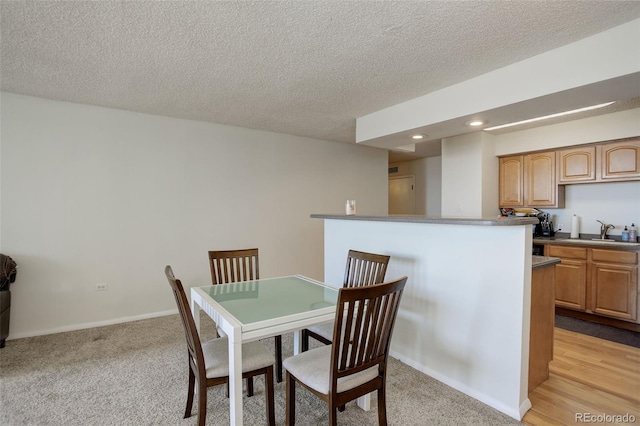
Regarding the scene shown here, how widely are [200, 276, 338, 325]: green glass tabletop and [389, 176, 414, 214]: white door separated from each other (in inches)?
193

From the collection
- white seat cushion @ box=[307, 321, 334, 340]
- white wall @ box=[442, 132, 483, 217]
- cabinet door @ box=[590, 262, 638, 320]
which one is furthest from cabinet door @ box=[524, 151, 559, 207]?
white seat cushion @ box=[307, 321, 334, 340]

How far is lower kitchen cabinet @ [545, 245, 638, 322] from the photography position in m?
3.37

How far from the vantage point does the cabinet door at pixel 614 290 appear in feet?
11.0

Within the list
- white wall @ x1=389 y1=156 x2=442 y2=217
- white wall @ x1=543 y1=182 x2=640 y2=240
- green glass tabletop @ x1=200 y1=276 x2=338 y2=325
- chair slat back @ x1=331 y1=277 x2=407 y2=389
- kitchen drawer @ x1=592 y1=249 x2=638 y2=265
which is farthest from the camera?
white wall @ x1=389 y1=156 x2=442 y2=217

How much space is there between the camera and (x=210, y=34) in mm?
2029

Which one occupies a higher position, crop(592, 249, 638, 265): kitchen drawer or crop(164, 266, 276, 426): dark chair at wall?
crop(592, 249, 638, 265): kitchen drawer

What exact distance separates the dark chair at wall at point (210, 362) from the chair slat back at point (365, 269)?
2.91 feet

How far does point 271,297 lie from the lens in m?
2.19

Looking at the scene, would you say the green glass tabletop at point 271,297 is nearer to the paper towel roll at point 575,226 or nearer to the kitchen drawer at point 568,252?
the kitchen drawer at point 568,252

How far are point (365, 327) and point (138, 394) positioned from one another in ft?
5.73

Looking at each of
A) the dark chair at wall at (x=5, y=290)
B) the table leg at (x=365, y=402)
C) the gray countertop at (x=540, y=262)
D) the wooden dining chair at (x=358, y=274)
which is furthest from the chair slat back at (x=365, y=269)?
the dark chair at wall at (x=5, y=290)

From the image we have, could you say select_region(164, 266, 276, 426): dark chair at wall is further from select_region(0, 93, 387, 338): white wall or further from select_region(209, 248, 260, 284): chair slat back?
select_region(0, 93, 387, 338): white wall

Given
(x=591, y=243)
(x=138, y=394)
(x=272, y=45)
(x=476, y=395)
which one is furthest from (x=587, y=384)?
(x=272, y=45)

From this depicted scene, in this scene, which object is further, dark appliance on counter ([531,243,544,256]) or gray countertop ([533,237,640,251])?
dark appliance on counter ([531,243,544,256])
